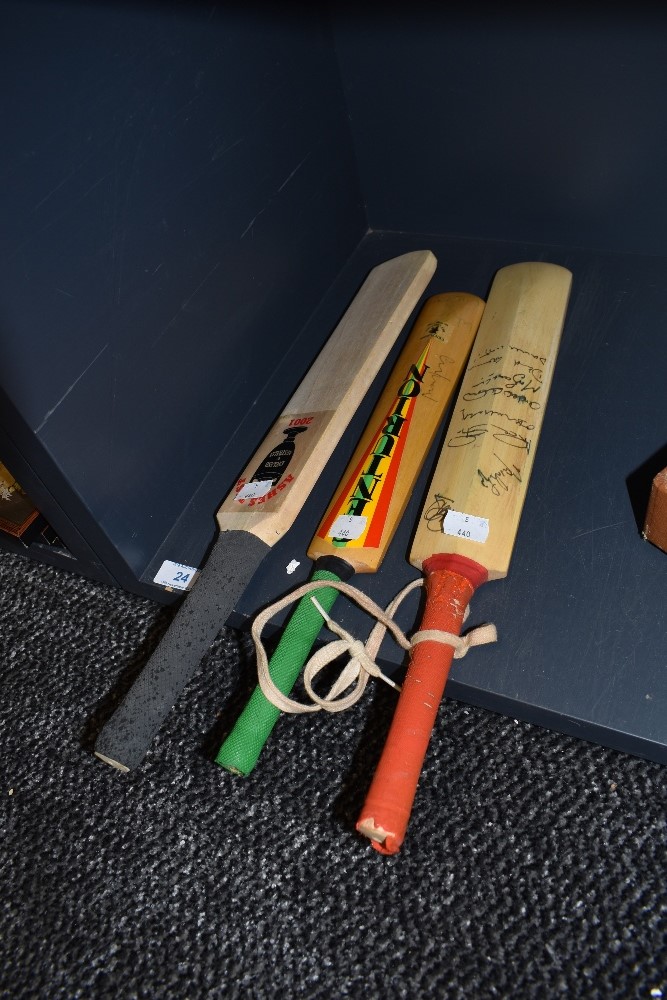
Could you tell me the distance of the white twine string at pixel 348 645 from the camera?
68 cm

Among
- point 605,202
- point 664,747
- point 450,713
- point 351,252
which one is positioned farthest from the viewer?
point 351,252

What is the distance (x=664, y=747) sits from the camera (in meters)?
0.66

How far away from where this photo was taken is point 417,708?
24.8 inches

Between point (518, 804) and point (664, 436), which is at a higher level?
point (664, 436)

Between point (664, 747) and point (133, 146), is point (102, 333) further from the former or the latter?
point (664, 747)

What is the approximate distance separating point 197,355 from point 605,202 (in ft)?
1.76

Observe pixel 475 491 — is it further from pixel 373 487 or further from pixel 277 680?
pixel 277 680

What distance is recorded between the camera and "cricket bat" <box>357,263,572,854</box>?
23.7 inches

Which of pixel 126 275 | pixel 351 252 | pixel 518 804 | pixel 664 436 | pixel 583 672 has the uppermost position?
pixel 351 252

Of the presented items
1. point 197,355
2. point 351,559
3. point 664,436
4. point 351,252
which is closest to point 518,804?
point 351,559

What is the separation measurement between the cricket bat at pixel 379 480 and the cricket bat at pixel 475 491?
0.09ft

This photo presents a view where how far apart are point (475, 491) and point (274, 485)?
0.65ft
